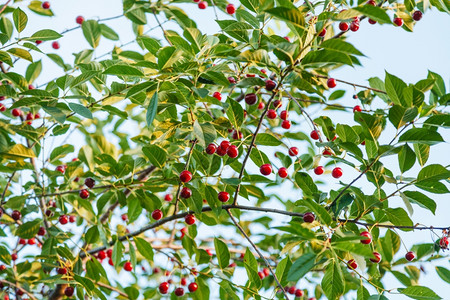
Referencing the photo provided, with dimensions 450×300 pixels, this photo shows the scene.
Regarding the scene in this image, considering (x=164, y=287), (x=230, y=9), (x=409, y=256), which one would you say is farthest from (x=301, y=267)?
(x=230, y=9)

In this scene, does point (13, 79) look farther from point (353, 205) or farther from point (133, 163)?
point (353, 205)

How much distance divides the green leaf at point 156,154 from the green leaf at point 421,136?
1107 millimetres

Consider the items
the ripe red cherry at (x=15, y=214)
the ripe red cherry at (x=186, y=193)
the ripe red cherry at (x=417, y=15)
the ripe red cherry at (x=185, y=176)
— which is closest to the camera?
the ripe red cherry at (x=185, y=176)

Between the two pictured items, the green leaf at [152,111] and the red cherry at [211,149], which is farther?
the red cherry at [211,149]

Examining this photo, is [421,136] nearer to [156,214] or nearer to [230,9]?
[156,214]

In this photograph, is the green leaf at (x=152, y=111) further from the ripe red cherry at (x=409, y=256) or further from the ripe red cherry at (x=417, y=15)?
the ripe red cherry at (x=417, y=15)

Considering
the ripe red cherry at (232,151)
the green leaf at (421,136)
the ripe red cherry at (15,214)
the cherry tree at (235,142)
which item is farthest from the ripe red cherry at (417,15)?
the ripe red cherry at (15,214)

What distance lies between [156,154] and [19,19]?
1045 millimetres

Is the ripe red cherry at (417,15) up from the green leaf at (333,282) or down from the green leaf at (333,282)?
up

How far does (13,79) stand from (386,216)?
1981mm

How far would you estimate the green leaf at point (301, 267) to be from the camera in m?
1.52

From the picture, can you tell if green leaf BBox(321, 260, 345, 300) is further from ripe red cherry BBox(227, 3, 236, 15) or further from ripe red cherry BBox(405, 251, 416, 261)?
ripe red cherry BBox(227, 3, 236, 15)

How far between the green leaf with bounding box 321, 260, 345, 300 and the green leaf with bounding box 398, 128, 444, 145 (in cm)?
55

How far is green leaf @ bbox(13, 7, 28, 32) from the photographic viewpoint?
2.52 metres
